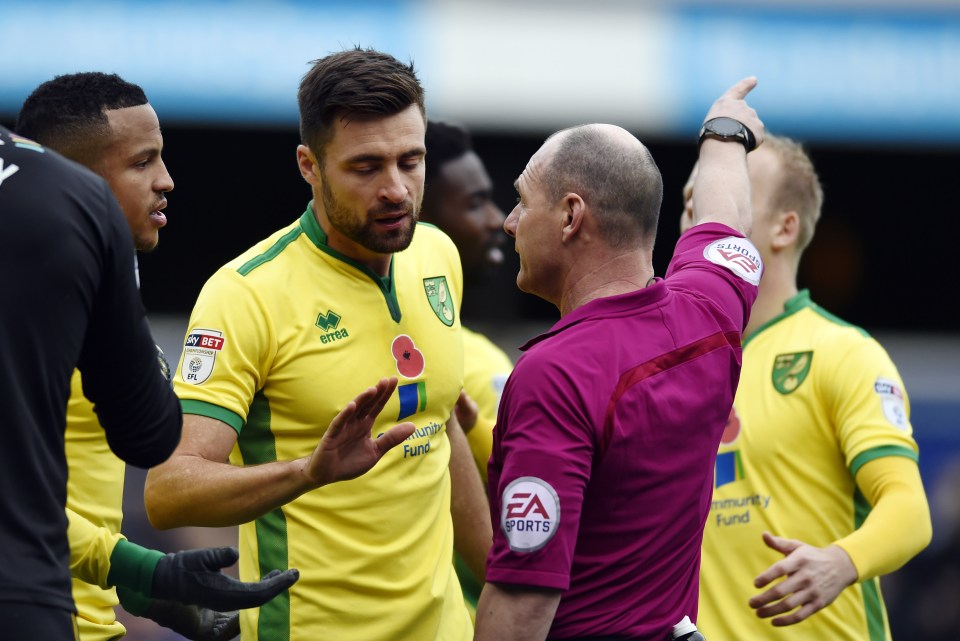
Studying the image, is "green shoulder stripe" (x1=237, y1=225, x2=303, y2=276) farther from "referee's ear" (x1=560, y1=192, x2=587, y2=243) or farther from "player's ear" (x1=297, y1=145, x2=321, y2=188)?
"referee's ear" (x1=560, y1=192, x2=587, y2=243)

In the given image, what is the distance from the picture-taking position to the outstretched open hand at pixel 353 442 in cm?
323

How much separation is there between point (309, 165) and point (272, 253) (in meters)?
0.31

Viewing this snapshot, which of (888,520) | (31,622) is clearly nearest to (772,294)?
(888,520)

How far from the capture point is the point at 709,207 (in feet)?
13.2

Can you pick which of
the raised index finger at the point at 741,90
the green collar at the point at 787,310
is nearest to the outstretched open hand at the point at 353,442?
the raised index finger at the point at 741,90

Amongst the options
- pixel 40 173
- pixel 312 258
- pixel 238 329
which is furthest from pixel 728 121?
pixel 40 173

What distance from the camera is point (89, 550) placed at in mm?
3508

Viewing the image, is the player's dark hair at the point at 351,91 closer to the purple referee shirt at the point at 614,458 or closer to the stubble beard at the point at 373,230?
the stubble beard at the point at 373,230

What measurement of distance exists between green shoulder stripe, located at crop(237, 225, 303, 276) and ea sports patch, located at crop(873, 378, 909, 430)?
2.04 m

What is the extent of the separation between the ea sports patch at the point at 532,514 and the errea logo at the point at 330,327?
996mm

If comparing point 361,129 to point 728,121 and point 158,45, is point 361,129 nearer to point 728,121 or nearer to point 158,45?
point 728,121

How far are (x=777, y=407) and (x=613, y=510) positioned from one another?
→ 1.71 meters

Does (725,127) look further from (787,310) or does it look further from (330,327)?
(330,327)

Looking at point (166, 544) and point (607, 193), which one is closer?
point (607, 193)
